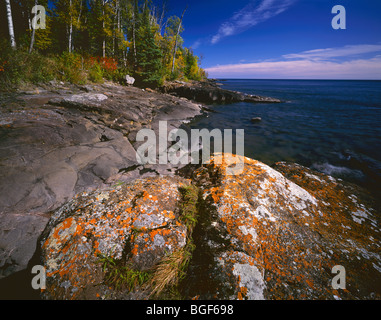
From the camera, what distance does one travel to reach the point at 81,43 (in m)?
23.1

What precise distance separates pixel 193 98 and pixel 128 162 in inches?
772

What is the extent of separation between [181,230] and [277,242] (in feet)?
4.80

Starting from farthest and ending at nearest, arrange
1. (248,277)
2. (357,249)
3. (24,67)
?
(24,67) → (357,249) → (248,277)

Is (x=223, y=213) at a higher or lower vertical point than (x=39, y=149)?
lower

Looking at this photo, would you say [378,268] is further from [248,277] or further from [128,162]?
[128,162]

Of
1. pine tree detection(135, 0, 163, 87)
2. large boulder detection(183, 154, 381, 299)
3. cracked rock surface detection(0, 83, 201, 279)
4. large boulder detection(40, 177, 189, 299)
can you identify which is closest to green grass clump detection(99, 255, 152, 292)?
large boulder detection(40, 177, 189, 299)

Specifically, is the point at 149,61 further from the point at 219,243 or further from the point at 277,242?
the point at 277,242

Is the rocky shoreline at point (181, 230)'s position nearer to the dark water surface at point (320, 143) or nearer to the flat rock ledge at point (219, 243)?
the flat rock ledge at point (219, 243)

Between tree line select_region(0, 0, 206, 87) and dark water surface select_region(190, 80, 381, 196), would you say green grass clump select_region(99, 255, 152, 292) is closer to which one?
dark water surface select_region(190, 80, 381, 196)

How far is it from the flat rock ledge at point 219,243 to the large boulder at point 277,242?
0.5 inches

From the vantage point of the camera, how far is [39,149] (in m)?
4.14

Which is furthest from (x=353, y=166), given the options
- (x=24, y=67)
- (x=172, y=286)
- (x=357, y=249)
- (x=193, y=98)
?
(x=193, y=98)

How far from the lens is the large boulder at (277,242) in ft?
6.11

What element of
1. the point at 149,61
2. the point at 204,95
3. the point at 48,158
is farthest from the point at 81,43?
the point at 48,158
